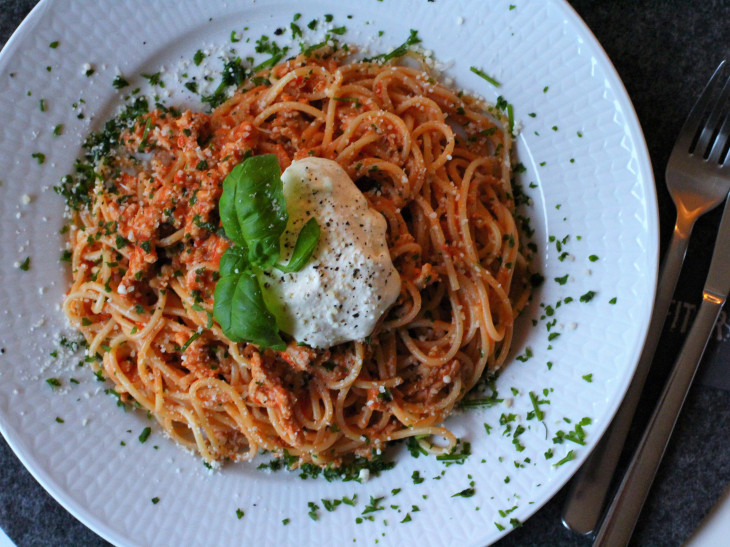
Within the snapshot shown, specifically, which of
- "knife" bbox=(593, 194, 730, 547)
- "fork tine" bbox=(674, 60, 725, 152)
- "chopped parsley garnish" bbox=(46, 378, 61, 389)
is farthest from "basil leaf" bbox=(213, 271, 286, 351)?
"fork tine" bbox=(674, 60, 725, 152)

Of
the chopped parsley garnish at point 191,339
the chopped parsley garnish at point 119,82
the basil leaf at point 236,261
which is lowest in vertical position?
the chopped parsley garnish at point 191,339

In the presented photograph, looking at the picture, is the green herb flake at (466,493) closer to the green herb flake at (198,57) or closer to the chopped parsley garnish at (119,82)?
the green herb flake at (198,57)

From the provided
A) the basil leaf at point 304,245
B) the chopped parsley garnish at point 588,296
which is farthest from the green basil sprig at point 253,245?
the chopped parsley garnish at point 588,296

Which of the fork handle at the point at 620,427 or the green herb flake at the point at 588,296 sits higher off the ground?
the green herb flake at the point at 588,296

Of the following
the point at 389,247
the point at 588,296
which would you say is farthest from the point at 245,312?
the point at 588,296

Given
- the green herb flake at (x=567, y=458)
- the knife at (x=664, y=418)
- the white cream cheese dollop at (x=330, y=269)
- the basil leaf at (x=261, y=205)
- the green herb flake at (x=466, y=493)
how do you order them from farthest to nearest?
the knife at (x=664, y=418), the green herb flake at (x=466, y=493), the green herb flake at (x=567, y=458), the white cream cheese dollop at (x=330, y=269), the basil leaf at (x=261, y=205)

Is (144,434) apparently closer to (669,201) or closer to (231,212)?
(231,212)

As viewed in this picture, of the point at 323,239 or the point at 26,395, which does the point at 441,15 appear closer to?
the point at 323,239
